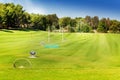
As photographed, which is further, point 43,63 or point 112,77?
point 43,63

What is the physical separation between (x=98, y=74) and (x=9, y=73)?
718 cm

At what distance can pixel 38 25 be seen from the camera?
174125 millimetres

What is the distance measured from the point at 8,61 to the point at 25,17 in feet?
417

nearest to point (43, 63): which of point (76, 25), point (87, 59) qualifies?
point (87, 59)

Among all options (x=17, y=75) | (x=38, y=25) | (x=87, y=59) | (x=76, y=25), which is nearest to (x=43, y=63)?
(x=87, y=59)

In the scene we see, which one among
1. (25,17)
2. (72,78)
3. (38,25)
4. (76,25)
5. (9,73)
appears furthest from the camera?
(76,25)

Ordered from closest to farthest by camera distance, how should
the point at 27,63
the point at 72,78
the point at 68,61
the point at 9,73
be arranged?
1. the point at 72,78
2. the point at 9,73
3. the point at 27,63
4. the point at 68,61

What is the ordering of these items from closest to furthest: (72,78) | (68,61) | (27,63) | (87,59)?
(72,78), (27,63), (68,61), (87,59)

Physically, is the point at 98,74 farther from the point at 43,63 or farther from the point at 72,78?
the point at 43,63

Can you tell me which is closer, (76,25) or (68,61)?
(68,61)

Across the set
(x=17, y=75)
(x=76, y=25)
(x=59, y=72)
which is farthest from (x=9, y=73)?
(x=76, y=25)

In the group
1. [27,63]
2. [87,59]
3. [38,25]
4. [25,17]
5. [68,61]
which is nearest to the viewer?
[27,63]

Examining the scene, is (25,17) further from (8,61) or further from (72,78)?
A: (72,78)

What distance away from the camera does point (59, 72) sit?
23531 mm
